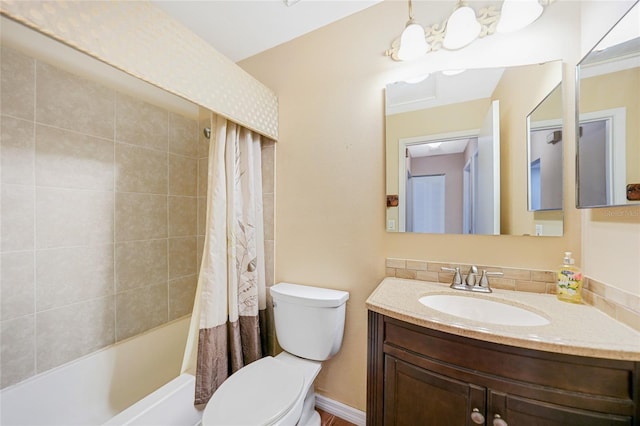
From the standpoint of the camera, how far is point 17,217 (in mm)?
1184

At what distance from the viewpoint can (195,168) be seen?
2.06 m

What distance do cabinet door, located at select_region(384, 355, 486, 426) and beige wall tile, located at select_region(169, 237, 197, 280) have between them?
1.76 metres

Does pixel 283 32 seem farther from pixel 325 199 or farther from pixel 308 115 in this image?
pixel 325 199

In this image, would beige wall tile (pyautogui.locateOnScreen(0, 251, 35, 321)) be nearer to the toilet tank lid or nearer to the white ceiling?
the toilet tank lid

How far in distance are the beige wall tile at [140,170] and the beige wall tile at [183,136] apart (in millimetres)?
131

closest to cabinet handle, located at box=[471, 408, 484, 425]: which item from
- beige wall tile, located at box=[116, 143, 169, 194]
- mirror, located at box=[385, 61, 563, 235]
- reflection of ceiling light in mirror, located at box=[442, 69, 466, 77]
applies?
mirror, located at box=[385, 61, 563, 235]

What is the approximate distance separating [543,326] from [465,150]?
805mm

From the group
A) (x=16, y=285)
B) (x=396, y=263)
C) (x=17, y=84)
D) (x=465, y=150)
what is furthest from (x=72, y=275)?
(x=465, y=150)

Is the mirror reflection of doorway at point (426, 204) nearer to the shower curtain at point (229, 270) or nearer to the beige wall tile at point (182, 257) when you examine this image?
the shower curtain at point (229, 270)

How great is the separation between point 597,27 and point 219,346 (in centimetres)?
222

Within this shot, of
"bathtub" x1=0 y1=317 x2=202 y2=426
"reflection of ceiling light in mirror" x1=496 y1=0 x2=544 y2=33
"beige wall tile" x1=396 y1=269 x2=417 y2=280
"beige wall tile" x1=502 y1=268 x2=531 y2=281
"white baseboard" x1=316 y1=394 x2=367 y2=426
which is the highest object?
"reflection of ceiling light in mirror" x1=496 y1=0 x2=544 y2=33

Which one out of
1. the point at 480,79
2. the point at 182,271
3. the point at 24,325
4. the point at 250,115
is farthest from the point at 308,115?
the point at 24,325

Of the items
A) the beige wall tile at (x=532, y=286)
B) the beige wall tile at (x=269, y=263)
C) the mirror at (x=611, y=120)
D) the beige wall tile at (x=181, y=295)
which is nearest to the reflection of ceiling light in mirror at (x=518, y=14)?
the mirror at (x=611, y=120)

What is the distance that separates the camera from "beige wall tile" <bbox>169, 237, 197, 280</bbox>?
187 centimetres
